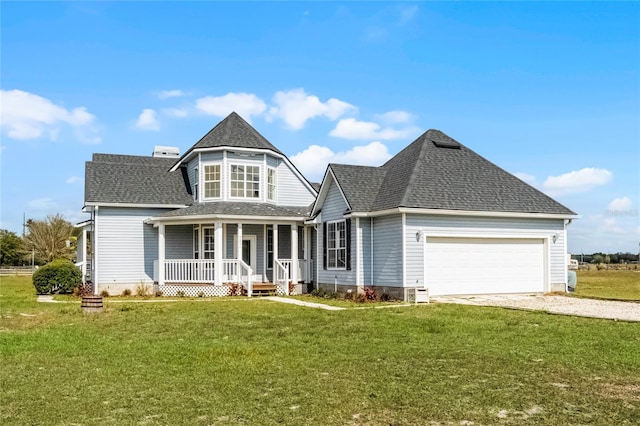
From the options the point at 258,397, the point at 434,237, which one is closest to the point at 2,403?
the point at 258,397

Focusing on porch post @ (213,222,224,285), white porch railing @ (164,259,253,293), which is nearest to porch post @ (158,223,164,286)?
white porch railing @ (164,259,253,293)

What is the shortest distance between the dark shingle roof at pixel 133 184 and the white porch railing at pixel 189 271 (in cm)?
302

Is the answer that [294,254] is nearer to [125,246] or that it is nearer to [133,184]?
[125,246]

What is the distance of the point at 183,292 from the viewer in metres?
25.1

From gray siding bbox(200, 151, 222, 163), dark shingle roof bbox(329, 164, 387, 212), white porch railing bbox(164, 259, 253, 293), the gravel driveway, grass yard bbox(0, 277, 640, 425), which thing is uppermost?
gray siding bbox(200, 151, 222, 163)

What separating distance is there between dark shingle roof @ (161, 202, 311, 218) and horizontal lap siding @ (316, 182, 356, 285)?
1.64 metres

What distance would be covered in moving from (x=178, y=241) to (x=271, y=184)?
4910mm

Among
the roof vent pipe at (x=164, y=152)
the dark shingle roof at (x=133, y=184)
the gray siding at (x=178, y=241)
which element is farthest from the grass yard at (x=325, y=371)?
the roof vent pipe at (x=164, y=152)

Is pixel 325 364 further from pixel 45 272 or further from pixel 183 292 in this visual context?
pixel 45 272

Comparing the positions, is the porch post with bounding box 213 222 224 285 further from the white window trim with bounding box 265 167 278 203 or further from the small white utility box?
the small white utility box

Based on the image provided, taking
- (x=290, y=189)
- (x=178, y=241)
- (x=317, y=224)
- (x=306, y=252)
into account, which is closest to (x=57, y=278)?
(x=178, y=241)

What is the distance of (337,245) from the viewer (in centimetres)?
2352

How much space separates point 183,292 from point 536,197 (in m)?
14.5

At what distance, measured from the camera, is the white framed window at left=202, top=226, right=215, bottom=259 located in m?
26.6
